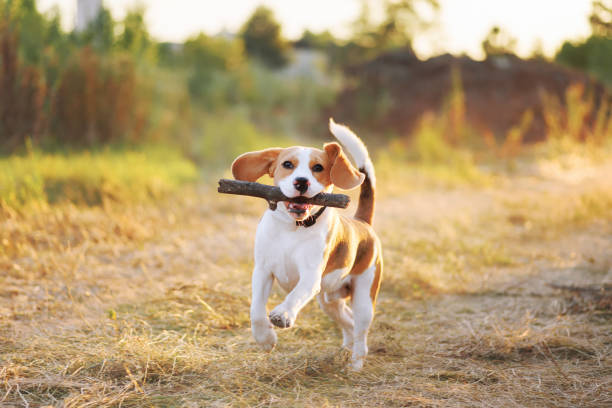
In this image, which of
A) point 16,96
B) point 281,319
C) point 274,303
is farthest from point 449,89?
point 281,319

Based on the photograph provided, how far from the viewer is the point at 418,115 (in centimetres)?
1595

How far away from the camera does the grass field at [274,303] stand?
2.88 metres

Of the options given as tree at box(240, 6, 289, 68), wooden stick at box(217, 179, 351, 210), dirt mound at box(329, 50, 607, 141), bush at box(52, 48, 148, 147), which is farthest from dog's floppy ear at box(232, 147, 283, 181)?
tree at box(240, 6, 289, 68)

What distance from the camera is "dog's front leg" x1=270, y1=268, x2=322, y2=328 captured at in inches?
104

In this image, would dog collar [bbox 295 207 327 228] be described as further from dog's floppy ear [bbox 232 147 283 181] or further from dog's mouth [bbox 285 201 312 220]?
dog's floppy ear [bbox 232 147 283 181]

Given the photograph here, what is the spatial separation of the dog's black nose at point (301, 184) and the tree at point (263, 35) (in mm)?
25690

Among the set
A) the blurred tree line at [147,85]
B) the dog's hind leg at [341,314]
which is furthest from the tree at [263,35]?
the dog's hind leg at [341,314]

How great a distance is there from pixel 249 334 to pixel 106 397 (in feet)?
4.08

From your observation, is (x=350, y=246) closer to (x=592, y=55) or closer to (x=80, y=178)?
(x=80, y=178)

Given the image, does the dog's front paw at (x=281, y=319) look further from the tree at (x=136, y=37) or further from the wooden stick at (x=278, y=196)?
the tree at (x=136, y=37)

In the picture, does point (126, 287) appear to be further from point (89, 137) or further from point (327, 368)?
point (89, 137)

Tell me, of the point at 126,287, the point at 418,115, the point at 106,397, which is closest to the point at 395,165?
the point at 418,115

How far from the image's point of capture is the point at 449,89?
630 inches

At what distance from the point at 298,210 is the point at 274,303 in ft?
5.85
